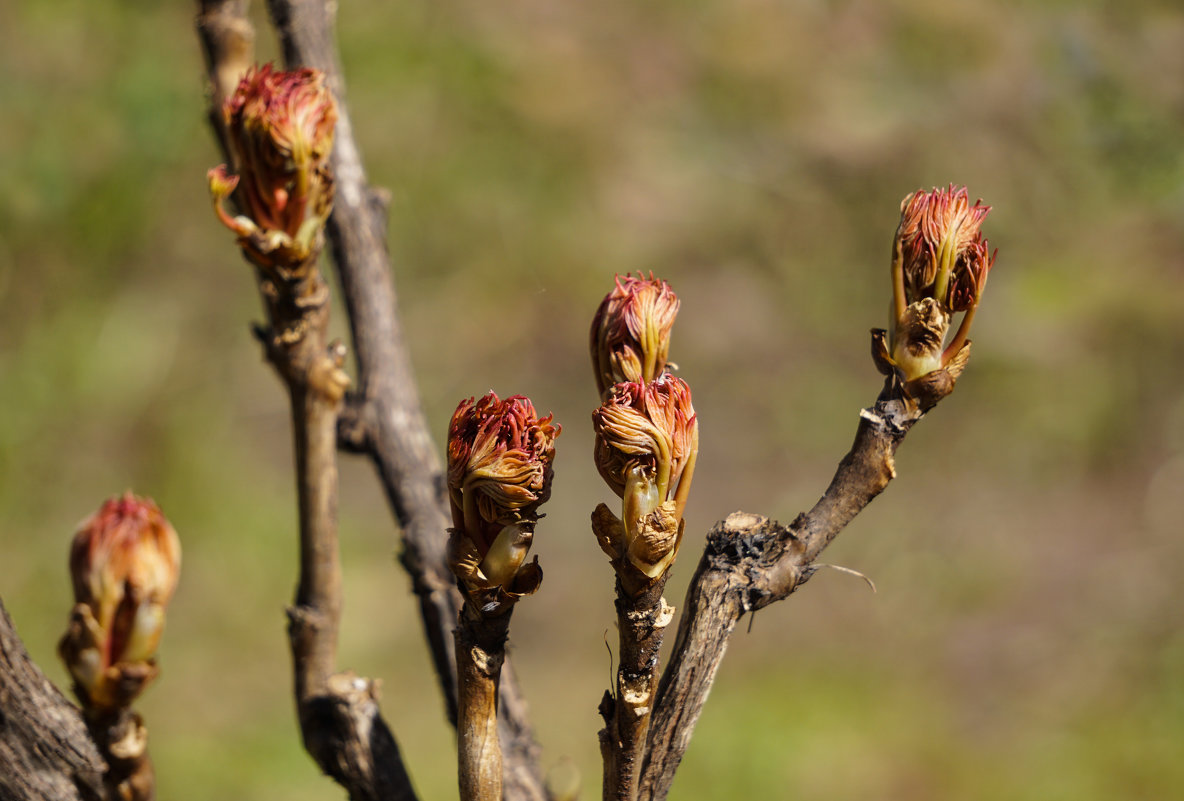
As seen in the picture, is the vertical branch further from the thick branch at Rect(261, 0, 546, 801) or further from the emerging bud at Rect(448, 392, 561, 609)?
the thick branch at Rect(261, 0, 546, 801)

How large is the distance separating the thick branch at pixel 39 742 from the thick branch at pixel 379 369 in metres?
0.39

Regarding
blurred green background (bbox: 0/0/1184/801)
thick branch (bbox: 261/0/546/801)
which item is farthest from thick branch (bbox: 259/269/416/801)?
blurred green background (bbox: 0/0/1184/801)

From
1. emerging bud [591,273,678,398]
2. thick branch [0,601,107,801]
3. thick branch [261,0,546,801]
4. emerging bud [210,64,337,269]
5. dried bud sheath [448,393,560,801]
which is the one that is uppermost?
thick branch [261,0,546,801]

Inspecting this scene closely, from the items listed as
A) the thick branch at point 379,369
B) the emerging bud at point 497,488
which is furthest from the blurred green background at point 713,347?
the emerging bud at point 497,488

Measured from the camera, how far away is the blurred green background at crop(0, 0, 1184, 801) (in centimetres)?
255

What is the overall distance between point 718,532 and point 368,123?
3075 millimetres

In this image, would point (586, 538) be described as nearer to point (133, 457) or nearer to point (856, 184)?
point (133, 457)

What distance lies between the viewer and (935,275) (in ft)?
1.98

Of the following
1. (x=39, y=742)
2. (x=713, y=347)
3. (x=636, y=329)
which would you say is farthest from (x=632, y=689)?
(x=713, y=347)

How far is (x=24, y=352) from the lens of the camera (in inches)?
113

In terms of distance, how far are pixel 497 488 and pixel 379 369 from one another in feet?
1.91

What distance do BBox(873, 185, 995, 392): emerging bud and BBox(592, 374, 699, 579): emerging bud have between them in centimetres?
16

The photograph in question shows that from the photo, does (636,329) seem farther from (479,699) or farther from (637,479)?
(479,699)

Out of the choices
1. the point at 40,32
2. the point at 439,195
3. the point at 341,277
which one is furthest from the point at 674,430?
the point at 40,32
